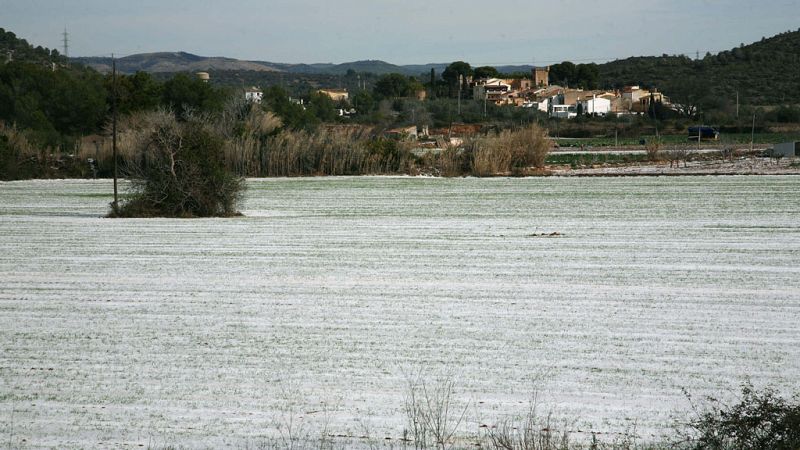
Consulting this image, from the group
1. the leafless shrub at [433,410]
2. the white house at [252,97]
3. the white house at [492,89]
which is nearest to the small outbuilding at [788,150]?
the white house at [252,97]

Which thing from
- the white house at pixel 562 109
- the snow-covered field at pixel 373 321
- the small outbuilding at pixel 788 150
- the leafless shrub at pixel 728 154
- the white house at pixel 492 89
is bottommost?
the snow-covered field at pixel 373 321

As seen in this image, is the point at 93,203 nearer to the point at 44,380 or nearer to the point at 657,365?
the point at 44,380

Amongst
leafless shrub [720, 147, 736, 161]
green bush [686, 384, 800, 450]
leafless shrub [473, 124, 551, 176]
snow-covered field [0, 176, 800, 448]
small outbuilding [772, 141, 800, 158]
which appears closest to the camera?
green bush [686, 384, 800, 450]

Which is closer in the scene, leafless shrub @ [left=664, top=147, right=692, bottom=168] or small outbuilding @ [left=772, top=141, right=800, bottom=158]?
leafless shrub @ [left=664, top=147, right=692, bottom=168]

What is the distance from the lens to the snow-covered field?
7.66 meters

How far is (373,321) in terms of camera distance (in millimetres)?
10664

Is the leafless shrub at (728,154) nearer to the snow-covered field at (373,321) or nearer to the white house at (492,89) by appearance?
the snow-covered field at (373,321)

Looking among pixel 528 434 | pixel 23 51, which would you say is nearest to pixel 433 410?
pixel 528 434

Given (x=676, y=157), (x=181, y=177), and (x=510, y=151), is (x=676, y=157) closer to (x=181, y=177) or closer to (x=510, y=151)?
(x=510, y=151)

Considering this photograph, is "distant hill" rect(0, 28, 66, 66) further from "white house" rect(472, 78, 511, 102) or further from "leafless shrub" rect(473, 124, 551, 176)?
"leafless shrub" rect(473, 124, 551, 176)

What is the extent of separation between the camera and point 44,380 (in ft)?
27.8

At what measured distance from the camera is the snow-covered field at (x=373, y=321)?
7660 millimetres

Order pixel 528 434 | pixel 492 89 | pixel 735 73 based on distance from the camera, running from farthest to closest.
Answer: pixel 492 89
pixel 735 73
pixel 528 434

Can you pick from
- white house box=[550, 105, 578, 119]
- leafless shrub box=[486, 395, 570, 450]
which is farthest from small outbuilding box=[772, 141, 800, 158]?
white house box=[550, 105, 578, 119]
